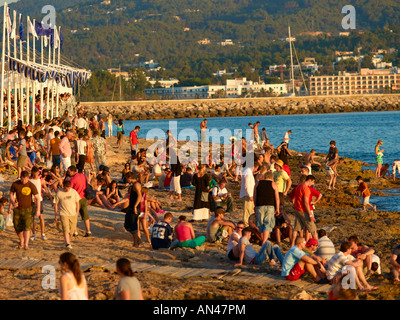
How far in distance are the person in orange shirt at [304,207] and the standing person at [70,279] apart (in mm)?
6036

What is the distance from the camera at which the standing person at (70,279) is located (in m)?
6.60

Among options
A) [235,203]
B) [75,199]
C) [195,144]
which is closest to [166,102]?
[195,144]

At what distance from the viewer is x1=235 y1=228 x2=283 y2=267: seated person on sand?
10.9 meters

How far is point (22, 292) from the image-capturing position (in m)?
8.84

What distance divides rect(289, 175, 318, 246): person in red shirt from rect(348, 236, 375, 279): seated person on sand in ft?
4.53

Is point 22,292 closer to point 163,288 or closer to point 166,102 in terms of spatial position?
point 163,288

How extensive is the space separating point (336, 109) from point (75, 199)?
359ft

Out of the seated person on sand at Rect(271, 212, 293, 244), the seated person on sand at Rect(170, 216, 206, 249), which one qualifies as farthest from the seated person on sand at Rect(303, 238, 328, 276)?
the seated person on sand at Rect(170, 216, 206, 249)

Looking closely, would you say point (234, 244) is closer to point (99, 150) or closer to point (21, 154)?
point (21, 154)

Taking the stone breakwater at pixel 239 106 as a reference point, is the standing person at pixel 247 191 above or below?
below

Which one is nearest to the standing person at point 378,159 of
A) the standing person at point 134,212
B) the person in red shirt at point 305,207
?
the person in red shirt at point 305,207

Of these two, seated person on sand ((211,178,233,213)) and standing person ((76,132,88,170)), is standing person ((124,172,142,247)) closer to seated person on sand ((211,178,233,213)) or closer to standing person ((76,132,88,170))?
seated person on sand ((211,178,233,213))

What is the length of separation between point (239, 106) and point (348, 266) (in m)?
95.7

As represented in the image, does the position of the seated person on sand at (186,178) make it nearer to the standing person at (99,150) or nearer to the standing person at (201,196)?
the standing person at (99,150)
